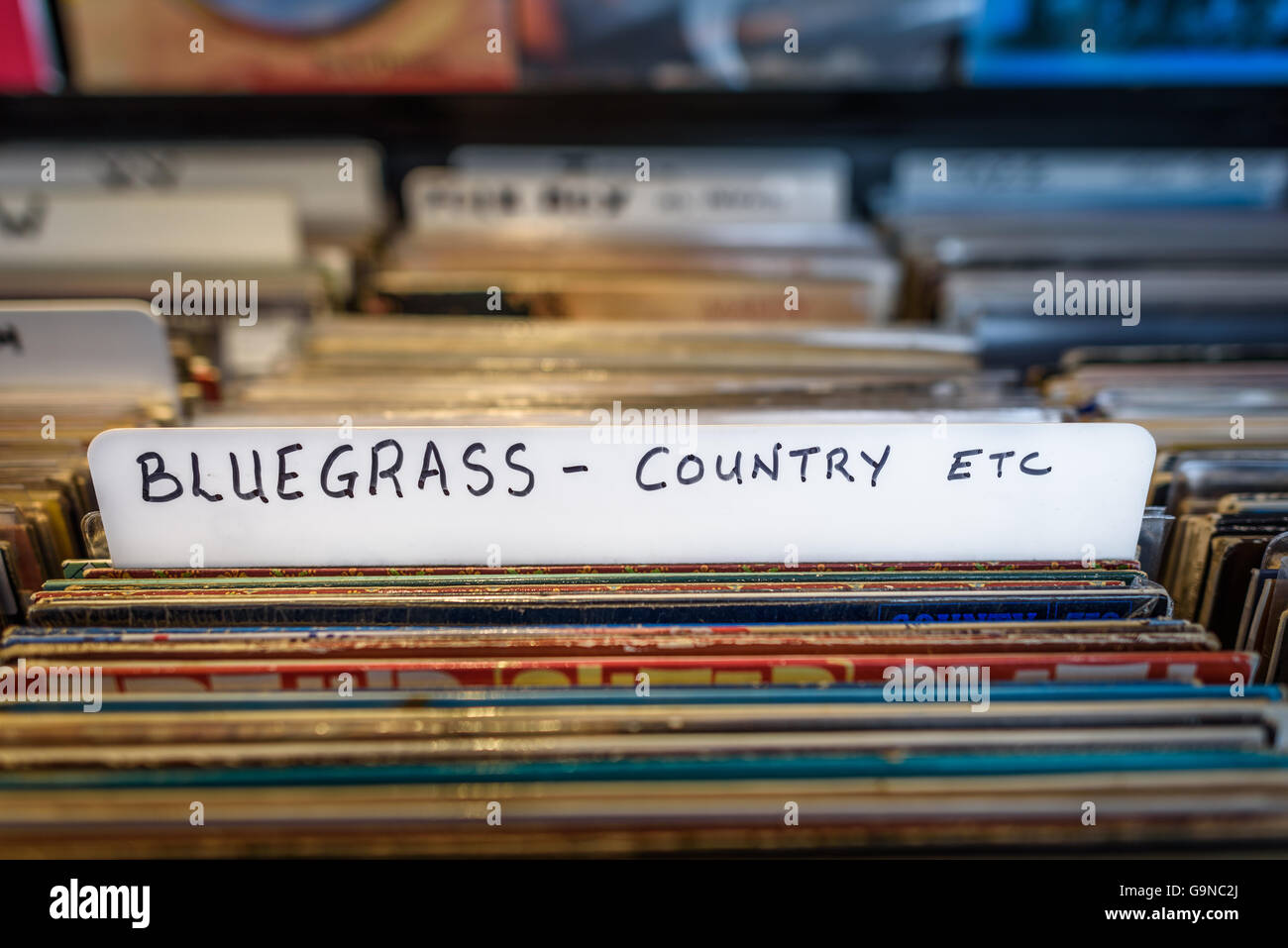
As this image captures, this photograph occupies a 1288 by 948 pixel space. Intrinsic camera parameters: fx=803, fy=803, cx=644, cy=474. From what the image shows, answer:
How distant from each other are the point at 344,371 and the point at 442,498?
0.33 m

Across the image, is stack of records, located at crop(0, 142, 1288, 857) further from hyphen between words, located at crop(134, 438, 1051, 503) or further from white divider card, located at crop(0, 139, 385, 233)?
white divider card, located at crop(0, 139, 385, 233)

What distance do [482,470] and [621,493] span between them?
12 cm

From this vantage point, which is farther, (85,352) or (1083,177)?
(1083,177)

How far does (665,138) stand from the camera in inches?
56.6

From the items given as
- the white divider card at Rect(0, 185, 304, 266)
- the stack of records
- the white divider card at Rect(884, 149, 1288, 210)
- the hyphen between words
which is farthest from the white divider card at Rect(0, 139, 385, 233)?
the white divider card at Rect(884, 149, 1288, 210)

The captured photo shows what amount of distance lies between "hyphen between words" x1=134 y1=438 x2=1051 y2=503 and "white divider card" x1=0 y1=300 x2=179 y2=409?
0.91 ft

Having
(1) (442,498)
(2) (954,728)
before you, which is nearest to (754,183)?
(1) (442,498)

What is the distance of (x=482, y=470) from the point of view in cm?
69

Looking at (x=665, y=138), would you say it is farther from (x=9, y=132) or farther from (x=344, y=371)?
(x=9, y=132)

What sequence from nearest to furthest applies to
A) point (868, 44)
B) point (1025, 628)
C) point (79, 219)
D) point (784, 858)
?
point (784, 858), point (1025, 628), point (79, 219), point (868, 44)

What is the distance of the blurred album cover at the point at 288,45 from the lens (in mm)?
1239

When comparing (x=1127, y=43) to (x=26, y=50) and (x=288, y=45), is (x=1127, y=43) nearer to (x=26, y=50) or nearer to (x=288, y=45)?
(x=288, y=45)

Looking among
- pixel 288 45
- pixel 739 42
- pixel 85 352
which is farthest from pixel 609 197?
pixel 85 352

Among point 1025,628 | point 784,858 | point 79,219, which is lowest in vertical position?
point 784,858
